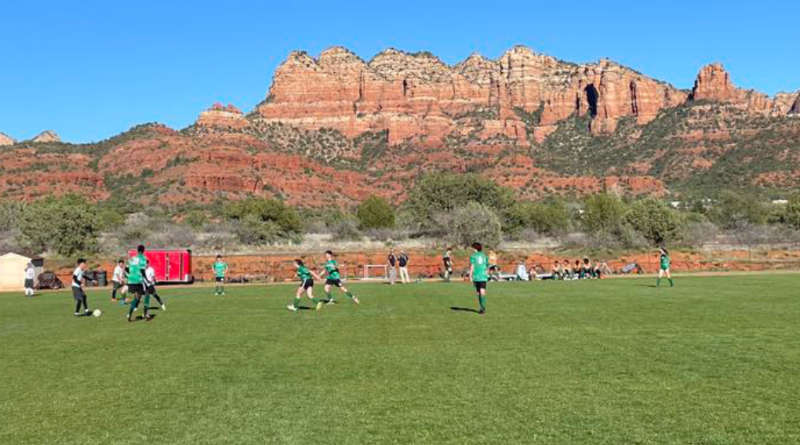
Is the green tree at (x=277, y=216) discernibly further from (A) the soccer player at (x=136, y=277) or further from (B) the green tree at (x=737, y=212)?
(A) the soccer player at (x=136, y=277)

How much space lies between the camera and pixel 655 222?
68.9 meters

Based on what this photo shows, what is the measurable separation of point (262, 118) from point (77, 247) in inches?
4938

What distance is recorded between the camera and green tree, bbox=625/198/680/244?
68.6 metres

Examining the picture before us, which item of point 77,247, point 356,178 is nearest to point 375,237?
point 77,247

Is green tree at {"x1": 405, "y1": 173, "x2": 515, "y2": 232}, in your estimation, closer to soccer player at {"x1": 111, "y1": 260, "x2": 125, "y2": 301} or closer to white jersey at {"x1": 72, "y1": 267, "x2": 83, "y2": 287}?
soccer player at {"x1": 111, "y1": 260, "x2": 125, "y2": 301}

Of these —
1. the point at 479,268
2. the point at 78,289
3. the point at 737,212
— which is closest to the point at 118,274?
the point at 78,289

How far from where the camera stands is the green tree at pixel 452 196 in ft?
273

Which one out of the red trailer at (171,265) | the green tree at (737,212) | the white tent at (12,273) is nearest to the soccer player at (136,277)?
the red trailer at (171,265)

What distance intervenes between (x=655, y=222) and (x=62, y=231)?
192 feet

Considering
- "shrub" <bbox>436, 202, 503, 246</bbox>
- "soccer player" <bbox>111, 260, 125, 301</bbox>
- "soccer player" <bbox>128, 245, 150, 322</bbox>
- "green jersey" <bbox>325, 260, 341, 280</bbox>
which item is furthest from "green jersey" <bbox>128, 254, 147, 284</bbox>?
"shrub" <bbox>436, 202, 503, 246</bbox>

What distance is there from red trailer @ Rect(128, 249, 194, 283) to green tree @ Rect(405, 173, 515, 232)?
41755 millimetres

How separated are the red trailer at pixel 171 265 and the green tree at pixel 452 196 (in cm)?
4176

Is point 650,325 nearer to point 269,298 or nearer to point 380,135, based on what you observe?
point 269,298

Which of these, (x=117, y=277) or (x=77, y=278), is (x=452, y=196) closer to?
(x=117, y=277)
